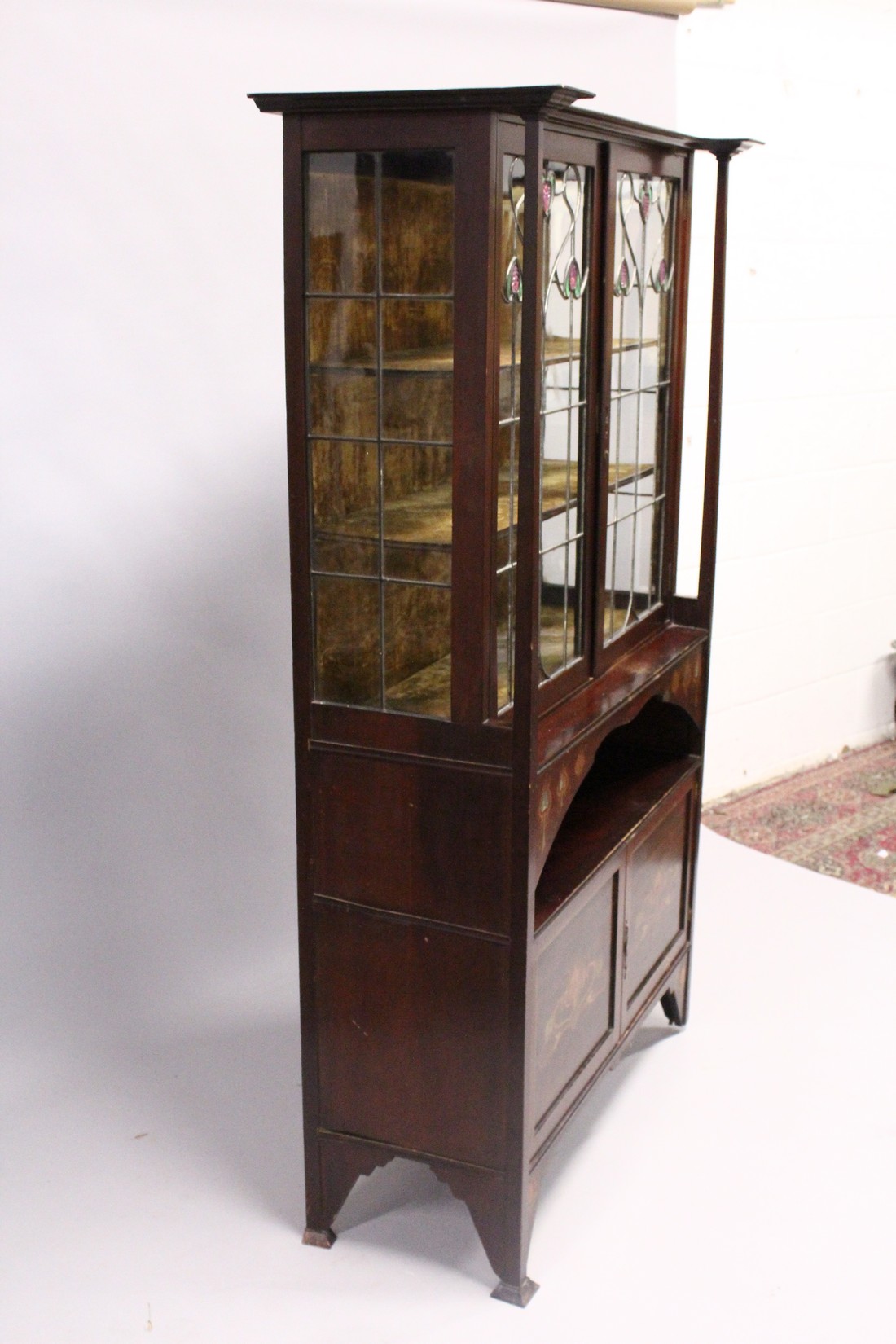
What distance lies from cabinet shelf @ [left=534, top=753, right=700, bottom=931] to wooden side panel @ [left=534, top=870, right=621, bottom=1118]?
0.11ft

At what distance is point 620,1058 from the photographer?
3184 millimetres

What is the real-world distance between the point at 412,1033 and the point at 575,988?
34cm

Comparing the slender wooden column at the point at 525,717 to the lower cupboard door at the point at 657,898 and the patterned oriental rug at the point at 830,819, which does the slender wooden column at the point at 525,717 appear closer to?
the lower cupboard door at the point at 657,898

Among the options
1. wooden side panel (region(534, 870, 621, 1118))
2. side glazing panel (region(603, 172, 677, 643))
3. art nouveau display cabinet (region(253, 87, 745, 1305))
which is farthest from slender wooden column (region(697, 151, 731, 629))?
wooden side panel (region(534, 870, 621, 1118))

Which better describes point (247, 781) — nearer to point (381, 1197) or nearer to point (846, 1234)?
point (381, 1197)

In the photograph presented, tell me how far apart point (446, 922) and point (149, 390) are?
53.1 inches

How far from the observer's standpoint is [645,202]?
2674 mm

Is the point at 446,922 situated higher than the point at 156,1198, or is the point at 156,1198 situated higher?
the point at 446,922

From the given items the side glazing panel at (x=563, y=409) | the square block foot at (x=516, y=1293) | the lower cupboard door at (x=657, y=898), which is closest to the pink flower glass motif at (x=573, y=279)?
the side glazing panel at (x=563, y=409)

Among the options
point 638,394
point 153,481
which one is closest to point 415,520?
point 638,394

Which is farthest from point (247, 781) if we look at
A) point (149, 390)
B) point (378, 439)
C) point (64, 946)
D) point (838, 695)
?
point (838, 695)

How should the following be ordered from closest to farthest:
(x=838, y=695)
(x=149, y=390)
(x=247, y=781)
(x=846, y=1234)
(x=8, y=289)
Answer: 1. (x=846, y=1234)
2. (x=8, y=289)
3. (x=149, y=390)
4. (x=247, y=781)
5. (x=838, y=695)

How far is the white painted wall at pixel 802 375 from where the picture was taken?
4285mm

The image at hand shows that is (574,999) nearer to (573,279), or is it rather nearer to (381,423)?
(381,423)
